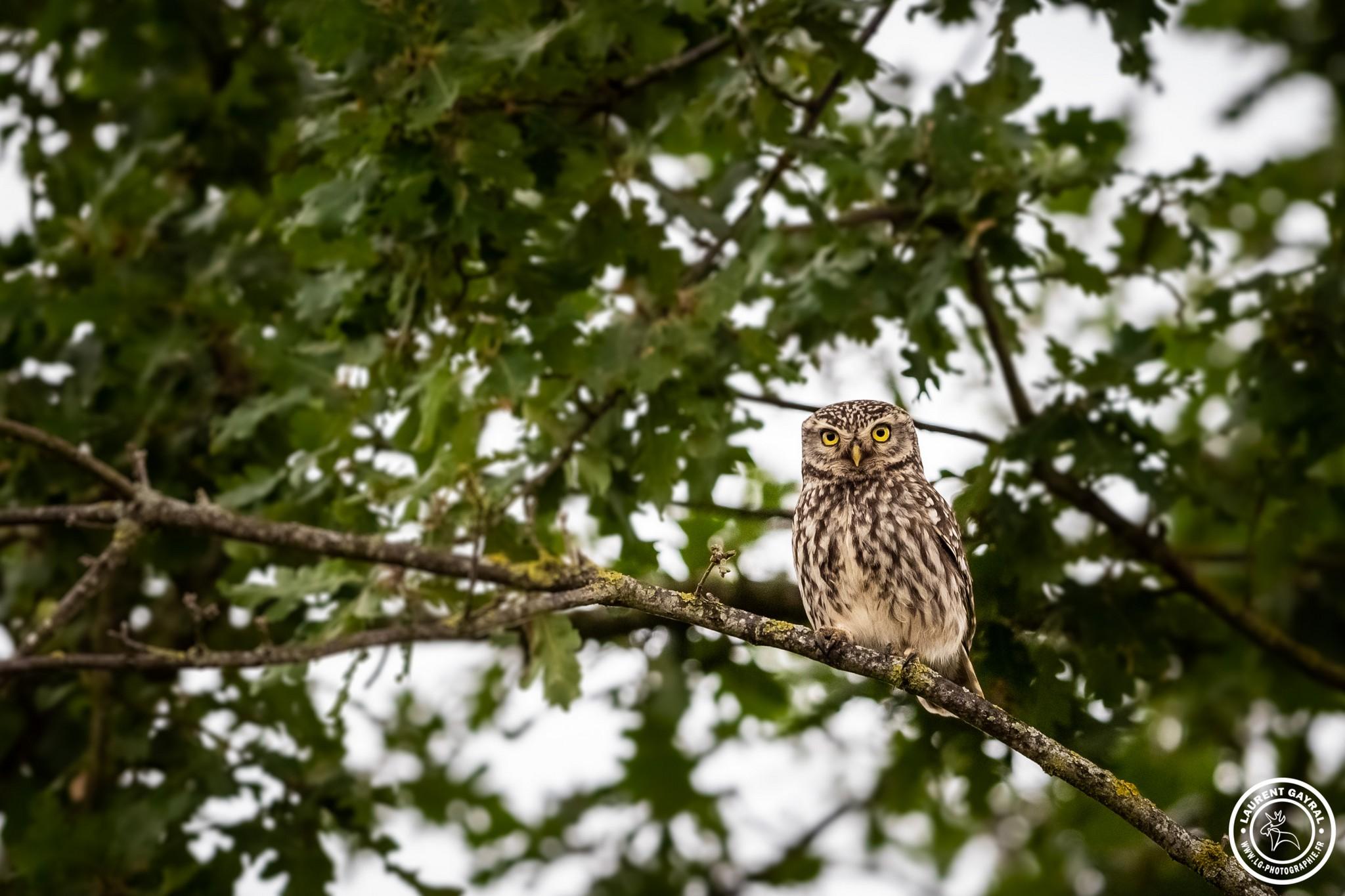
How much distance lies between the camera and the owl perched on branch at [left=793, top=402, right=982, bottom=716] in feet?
10.9

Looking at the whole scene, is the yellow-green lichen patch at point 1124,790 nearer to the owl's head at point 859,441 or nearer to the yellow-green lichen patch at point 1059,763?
the yellow-green lichen patch at point 1059,763

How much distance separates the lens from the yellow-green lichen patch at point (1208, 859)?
2.55 meters

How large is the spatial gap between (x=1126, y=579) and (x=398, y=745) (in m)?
5.46

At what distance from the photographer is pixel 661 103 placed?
217 inches

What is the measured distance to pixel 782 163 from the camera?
218 inches

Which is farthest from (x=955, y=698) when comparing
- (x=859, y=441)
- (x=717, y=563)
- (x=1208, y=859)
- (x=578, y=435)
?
(x=578, y=435)

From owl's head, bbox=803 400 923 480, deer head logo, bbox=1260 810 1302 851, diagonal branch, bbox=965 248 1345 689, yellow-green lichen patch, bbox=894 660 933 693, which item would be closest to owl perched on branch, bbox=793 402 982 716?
owl's head, bbox=803 400 923 480

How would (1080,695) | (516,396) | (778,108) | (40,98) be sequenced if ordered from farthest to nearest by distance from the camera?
(40,98), (778,108), (516,396), (1080,695)

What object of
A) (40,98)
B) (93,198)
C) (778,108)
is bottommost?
(778,108)

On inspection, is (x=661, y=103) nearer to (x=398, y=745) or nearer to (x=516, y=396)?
(x=516, y=396)

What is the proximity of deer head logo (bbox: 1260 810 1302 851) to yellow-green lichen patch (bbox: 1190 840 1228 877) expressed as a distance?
404 millimetres

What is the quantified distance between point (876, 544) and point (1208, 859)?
1127 mm

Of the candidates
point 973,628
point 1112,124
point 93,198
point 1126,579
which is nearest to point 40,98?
point 93,198

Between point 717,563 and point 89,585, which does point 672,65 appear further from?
point 717,563
